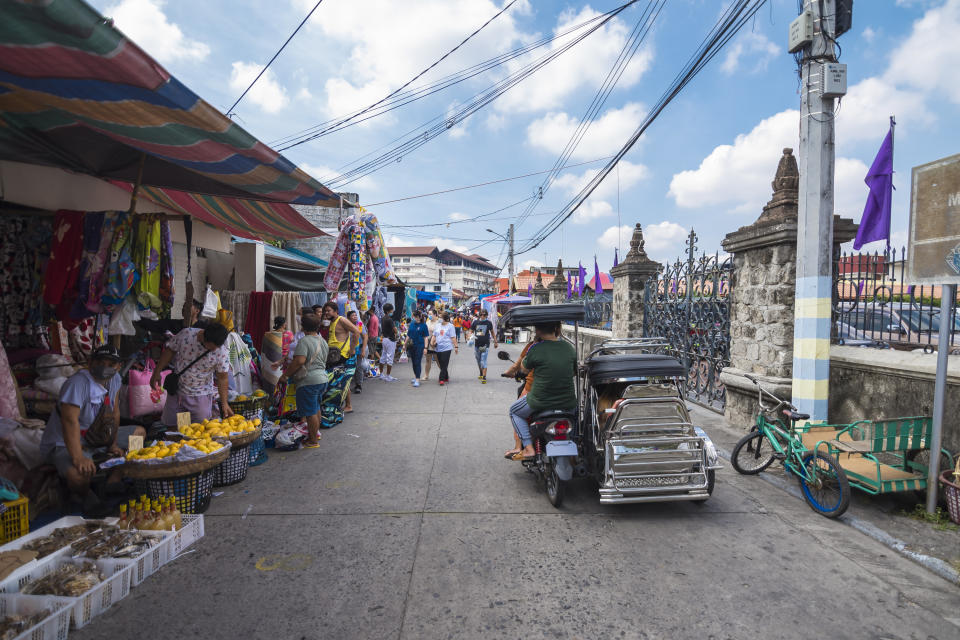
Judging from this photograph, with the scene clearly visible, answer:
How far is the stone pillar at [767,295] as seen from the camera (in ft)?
20.6

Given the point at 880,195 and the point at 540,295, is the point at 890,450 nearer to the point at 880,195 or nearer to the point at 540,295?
the point at 880,195

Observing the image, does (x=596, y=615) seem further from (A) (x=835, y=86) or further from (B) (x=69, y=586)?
(A) (x=835, y=86)

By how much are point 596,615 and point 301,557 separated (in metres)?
2.13

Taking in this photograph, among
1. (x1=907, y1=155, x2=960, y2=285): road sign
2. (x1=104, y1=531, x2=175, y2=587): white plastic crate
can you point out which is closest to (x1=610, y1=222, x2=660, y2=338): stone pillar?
(x1=907, y1=155, x2=960, y2=285): road sign

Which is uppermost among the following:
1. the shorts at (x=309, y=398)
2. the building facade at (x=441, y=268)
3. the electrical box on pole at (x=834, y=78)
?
the building facade at (x=441, y=268)

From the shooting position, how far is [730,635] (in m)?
2.65

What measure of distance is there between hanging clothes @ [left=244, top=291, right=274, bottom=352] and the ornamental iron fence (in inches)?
339

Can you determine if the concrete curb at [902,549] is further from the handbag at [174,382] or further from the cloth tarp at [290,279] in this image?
the cloth tarp at [290,279]

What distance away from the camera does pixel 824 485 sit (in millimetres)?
4422

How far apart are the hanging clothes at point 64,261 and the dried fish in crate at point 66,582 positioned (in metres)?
2.86

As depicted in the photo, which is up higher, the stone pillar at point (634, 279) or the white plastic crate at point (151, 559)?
the stone pillar at point (634, 279)

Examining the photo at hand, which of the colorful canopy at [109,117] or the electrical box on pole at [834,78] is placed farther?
the electrical box on pole at [834,78]

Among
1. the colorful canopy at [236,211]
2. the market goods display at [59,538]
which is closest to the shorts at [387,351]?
the colorful canopy at [236,211]

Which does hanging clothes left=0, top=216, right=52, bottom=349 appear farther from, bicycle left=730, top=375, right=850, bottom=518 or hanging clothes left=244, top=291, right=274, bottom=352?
bicycle left=730, top=375, right=850, bottom=518
